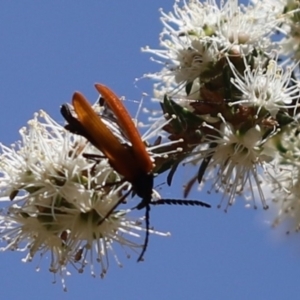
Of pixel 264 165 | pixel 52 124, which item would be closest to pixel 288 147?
pixel 264 165

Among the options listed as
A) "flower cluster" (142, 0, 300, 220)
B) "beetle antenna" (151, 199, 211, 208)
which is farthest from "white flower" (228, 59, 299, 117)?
"beetle antenna" (151, 199, 211, 208)

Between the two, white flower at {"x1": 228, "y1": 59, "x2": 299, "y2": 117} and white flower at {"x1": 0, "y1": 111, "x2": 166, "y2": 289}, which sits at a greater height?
white flower at {"x1": 228, "y1": 59, "x2": 299, "y2": 117}

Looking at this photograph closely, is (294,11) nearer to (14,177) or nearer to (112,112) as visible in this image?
(112,112)

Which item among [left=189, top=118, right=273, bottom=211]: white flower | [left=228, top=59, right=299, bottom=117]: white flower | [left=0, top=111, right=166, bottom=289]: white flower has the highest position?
[left=228, top=59, right=299, bottom=117]: white flower

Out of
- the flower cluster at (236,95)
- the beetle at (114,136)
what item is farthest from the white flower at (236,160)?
the beetle at (114,136)

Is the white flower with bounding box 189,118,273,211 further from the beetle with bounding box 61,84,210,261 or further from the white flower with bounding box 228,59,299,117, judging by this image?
the beetle with bounding box 61,84,210,261

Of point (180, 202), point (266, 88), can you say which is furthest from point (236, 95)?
point (180, 202)
